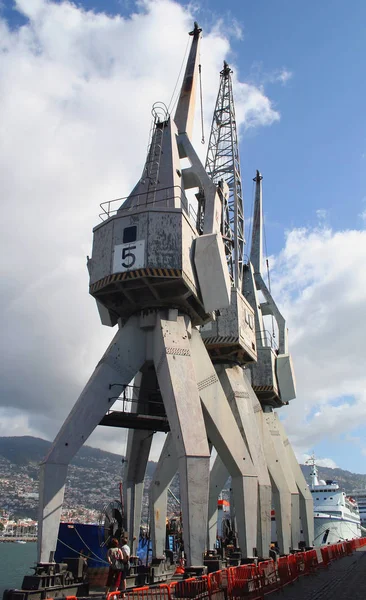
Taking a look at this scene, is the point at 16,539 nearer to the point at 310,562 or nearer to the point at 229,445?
the point at 310,562

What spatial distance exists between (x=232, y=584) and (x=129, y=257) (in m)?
11.9

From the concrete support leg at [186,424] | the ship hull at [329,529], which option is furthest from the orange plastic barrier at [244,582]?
the ship hull at [329,529]

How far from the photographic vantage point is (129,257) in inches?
809

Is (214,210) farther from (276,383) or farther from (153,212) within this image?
(276,383)

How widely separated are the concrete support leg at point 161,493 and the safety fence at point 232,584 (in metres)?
6.28

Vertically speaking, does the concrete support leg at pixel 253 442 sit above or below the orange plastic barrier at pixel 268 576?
above

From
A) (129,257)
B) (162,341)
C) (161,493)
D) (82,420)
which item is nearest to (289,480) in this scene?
(161,493)

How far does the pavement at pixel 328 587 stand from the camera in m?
15.5

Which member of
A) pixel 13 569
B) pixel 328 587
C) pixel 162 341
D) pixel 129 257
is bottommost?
pixel 13 569

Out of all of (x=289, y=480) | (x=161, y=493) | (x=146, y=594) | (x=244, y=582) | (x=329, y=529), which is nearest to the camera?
(x=146, y=594)

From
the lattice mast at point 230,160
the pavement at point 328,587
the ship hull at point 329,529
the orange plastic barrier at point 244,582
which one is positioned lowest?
the pavement at point 328,587

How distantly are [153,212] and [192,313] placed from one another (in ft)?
15.8

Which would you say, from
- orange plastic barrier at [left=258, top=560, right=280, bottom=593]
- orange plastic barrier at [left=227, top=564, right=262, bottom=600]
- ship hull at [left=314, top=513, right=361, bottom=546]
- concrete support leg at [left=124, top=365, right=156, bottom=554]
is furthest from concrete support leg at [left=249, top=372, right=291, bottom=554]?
ship hull at [left=314, top=513, right=361, bottom=546]

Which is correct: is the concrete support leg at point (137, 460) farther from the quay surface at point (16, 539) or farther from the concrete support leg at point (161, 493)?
the quay surface at point (16, 539)
